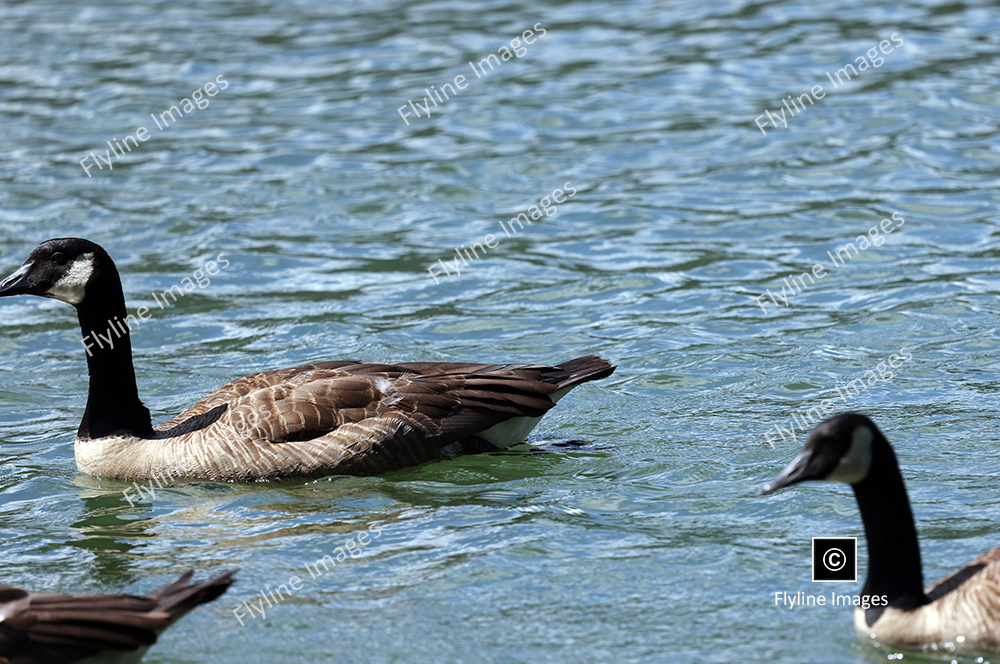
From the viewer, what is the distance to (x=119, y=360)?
945 cm

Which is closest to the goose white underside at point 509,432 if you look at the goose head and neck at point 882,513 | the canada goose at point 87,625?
the goose head and neck at point 882,513

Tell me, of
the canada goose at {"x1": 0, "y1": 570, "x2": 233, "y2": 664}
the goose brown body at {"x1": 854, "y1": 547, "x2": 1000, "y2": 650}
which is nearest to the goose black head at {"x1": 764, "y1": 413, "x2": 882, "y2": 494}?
the goose brown body at {"x1": 854, "y1": 547, "x2": 1000, "y2": 650}

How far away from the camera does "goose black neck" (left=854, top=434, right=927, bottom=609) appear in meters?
6.42

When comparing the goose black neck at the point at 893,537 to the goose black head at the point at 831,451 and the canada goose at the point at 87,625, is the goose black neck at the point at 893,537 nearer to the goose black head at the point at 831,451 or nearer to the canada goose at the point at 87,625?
the goose black head at the point at 831,451

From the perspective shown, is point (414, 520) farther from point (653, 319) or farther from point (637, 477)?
point (653, 319)

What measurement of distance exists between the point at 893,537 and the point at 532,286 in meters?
7.59

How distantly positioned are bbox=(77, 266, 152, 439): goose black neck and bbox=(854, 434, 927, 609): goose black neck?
550 centimetres

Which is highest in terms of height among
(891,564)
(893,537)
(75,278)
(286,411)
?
(75,278)

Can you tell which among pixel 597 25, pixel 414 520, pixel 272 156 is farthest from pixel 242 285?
pixel 597 25

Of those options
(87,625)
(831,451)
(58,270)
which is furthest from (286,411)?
(831,451)

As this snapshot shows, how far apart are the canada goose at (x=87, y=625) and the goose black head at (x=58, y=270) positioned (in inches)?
149

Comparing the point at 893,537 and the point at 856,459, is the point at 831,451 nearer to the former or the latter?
the point at 856,459

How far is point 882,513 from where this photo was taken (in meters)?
6.44

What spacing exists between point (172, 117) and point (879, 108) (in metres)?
10.9
